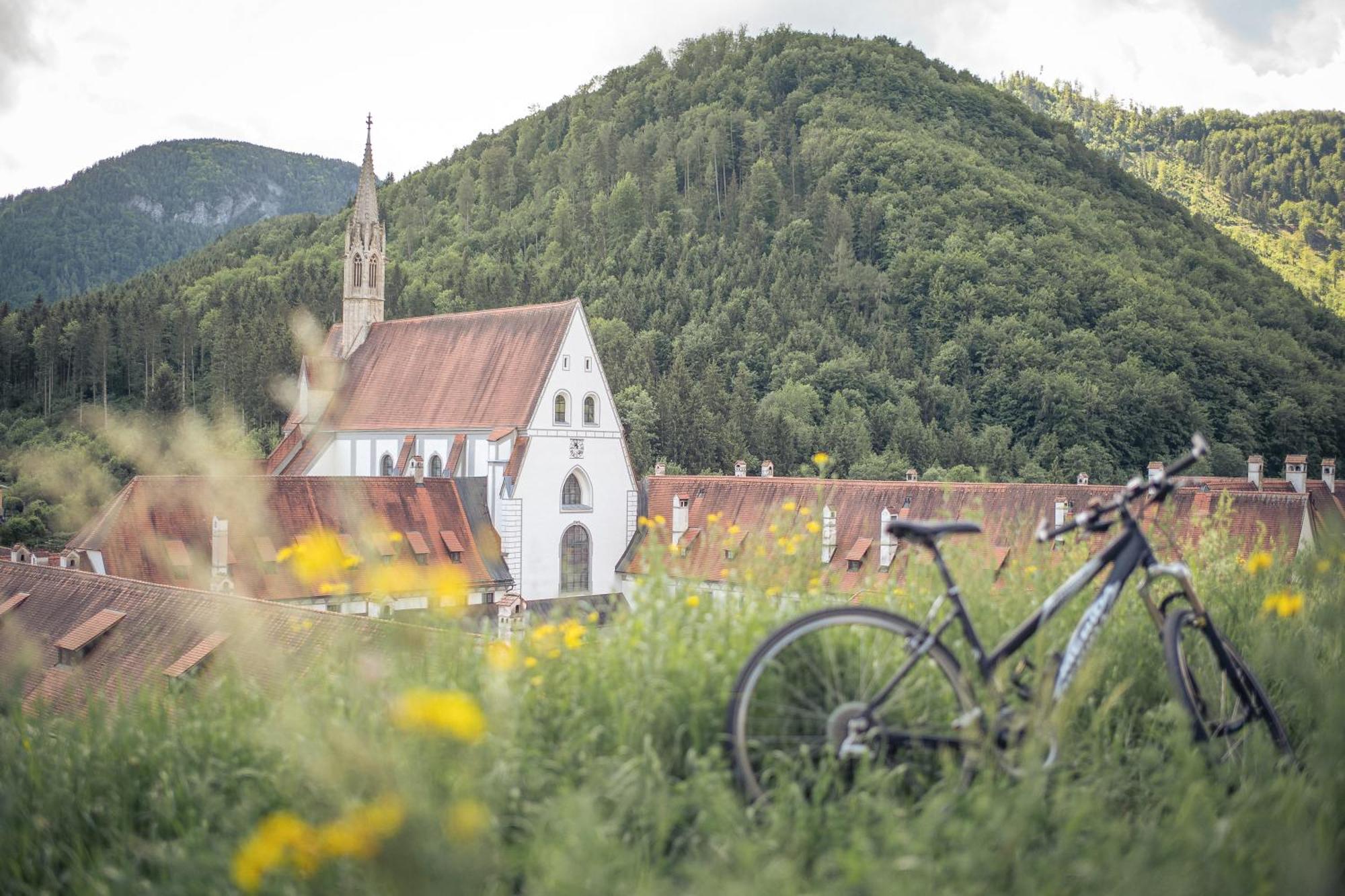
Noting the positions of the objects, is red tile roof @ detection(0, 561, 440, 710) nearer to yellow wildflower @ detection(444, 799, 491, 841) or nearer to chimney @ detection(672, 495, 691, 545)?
yellow wildflower @ detection(444, 799, 491, 841)

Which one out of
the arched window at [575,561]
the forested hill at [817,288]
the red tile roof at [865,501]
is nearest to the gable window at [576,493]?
the arched window at [575,561]

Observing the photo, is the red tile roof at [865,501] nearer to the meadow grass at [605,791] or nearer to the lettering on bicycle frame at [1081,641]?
the meadow grass at [605,791]

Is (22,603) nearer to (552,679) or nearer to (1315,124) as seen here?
(552,679)

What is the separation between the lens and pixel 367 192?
180ft

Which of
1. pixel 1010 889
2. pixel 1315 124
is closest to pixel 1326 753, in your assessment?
pixel 1010 889

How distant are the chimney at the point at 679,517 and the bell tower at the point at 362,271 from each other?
19027 mm

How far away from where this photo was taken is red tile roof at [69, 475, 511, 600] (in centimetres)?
3095

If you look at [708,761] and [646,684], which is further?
[646,684]

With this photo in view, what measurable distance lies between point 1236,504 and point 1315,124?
672 ft

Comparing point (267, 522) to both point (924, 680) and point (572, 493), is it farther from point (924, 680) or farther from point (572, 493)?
point (924, 680)

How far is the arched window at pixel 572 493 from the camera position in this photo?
4141 cm

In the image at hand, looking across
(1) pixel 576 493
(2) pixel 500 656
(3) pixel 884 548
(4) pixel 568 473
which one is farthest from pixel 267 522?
(2) pixel 500 656

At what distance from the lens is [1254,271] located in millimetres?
132375

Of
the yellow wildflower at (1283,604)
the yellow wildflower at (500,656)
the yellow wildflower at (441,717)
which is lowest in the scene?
the yellow wildflower at (500,656)
